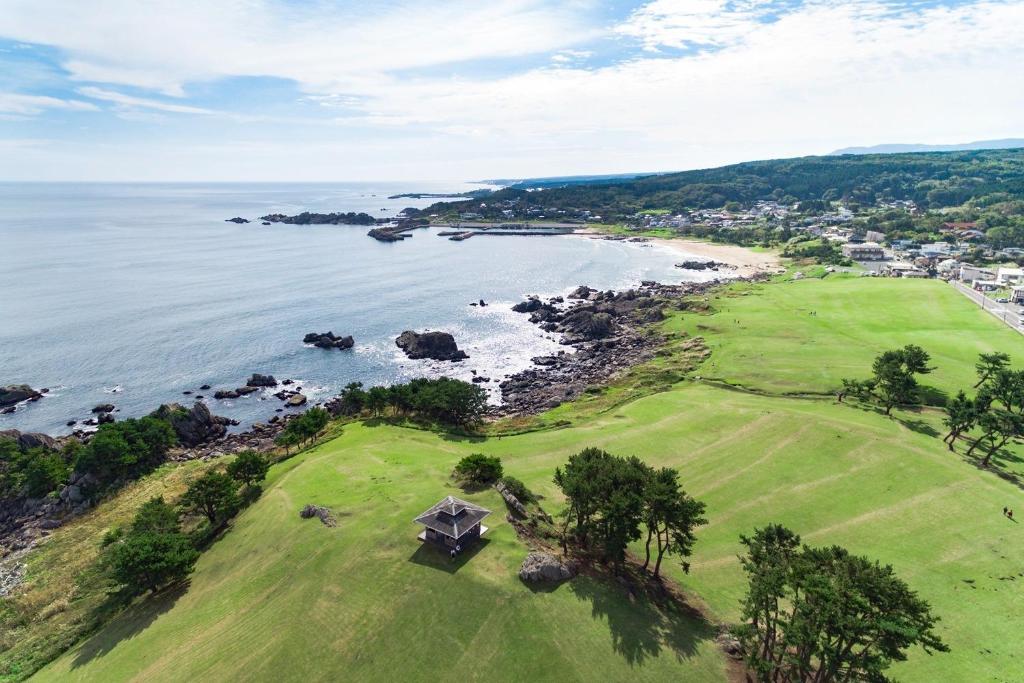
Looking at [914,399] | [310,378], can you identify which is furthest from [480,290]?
[914,399]

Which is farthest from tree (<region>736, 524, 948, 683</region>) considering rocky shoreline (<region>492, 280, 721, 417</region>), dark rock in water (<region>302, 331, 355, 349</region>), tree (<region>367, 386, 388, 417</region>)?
dark rock in water (<region>302, 331, 355, 349</region>)

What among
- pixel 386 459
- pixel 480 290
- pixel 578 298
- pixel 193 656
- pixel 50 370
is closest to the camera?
pixel 193 656

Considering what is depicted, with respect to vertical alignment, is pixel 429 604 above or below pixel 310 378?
above

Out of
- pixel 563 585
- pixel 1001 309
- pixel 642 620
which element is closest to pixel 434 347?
pixel 563 585

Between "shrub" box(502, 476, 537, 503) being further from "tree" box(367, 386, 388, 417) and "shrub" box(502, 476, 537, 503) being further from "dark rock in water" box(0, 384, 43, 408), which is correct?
"dark rock in water" box(0, 384, 43, 408)

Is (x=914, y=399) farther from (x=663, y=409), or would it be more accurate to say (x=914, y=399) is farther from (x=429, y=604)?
(x=429, y=604)

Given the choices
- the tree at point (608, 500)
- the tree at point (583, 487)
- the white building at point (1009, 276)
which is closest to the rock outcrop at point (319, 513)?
the tree at point (583, 487)

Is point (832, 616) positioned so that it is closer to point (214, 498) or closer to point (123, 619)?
point (123, 619)
